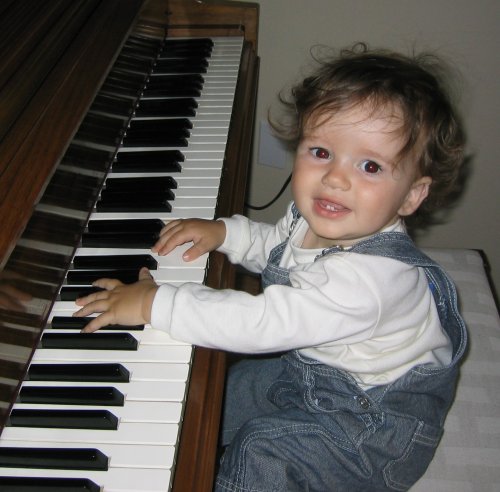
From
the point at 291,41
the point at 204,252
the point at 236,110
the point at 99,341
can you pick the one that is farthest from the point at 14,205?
the point at 291,41

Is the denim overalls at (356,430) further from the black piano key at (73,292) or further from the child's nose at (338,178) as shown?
the black piano key at (73,292)

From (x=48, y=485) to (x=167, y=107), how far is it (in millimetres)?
962

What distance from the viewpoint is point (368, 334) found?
1047mm

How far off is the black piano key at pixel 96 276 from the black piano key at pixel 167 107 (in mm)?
510

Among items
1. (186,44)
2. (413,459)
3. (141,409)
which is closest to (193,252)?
(141,409)

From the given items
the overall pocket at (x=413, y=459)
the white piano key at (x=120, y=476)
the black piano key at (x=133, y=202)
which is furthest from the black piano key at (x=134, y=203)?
the overall pocket at (x=413, y=459)

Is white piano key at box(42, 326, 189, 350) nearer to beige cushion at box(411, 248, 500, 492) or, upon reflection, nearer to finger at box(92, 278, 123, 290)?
finger at box(92, 278, 123, 290)

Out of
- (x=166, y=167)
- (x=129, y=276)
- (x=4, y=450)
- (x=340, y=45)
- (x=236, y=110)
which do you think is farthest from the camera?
(x=340, y=45)

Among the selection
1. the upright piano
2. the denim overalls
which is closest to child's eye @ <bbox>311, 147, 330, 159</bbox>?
the denim overalls

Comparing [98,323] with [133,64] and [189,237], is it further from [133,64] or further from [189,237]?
[133,64]

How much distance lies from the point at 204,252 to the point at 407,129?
45cm

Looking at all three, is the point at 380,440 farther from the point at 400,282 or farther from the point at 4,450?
the point at 4,450

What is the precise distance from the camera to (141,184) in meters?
1.26

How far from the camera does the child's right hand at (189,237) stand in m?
1.13
